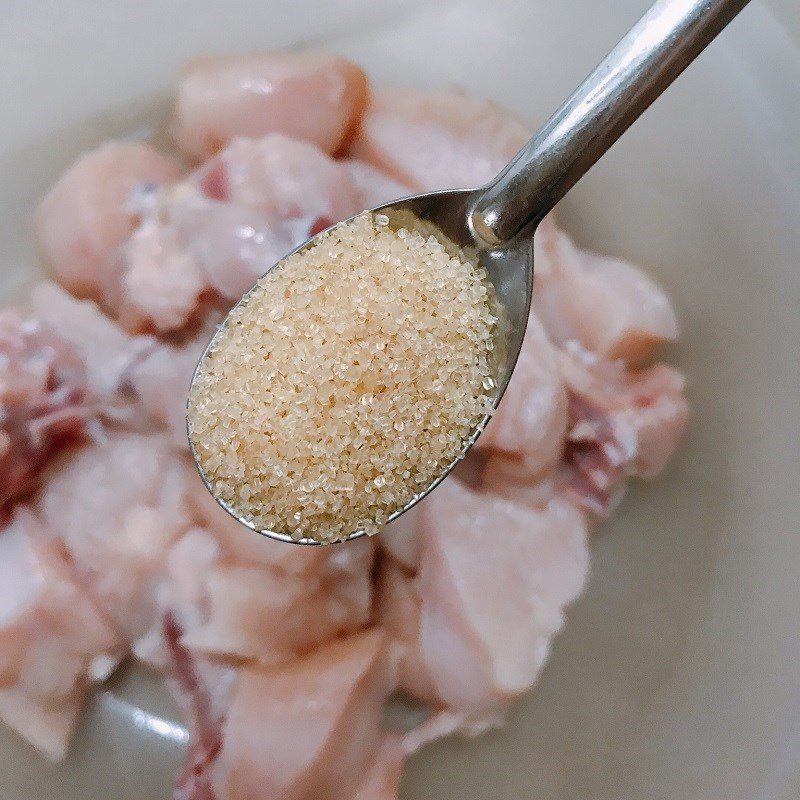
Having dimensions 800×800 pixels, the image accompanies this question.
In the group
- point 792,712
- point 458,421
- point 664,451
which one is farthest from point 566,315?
point 792,712

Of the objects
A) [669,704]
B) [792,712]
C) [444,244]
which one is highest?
[444,244]

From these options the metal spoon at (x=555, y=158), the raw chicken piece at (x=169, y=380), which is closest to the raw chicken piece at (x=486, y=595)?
the metal spoon at (x=555, y=158)

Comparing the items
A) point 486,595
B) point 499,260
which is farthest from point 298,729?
point 499,260

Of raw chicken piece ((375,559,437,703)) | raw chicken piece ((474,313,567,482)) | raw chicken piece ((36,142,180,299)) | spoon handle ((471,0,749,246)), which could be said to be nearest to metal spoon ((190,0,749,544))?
spoon handle ((471,0,749,246))

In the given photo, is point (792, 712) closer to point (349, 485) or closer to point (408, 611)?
point (408, 611)

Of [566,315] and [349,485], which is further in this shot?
[566,315]

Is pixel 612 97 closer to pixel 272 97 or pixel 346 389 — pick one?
pixel 346 389
